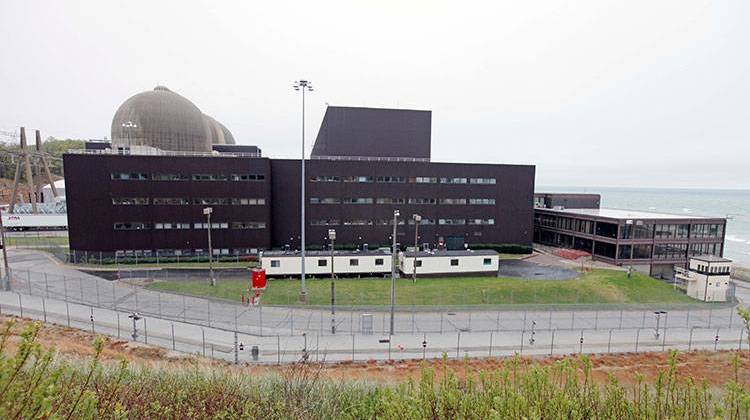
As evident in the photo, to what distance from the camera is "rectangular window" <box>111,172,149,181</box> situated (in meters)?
47.3

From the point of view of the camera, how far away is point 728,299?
39.2 m

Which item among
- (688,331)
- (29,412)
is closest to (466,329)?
(688,331)

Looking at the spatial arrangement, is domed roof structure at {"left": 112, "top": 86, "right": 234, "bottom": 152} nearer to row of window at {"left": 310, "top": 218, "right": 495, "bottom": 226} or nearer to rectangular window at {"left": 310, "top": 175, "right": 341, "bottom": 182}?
rectangular window at {"left": 310, "top": 175, "right": 341, "bottom": 182}

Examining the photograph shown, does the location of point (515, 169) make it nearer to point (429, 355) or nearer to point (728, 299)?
point (728, 299)

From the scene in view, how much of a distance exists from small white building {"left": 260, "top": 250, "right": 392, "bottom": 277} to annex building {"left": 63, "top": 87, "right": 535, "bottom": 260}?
478 inches

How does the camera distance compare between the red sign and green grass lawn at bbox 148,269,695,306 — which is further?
the red sign

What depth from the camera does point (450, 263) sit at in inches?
1636

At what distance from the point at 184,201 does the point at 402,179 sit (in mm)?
29523

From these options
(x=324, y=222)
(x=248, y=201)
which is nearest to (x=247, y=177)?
(x=248, y=201)

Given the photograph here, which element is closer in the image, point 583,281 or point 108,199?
point 583,281

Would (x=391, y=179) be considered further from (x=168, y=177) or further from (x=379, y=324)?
(x=168, y=177)

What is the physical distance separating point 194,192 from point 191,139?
14.4 metres

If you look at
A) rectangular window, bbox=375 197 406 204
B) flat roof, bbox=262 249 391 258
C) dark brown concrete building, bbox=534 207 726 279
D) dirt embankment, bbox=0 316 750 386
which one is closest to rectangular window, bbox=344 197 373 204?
rectangular window, bbox=375 197 406 204

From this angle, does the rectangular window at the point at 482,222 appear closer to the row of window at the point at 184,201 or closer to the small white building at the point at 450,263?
the small white building at the point at 450,263
